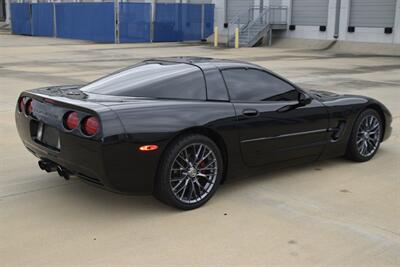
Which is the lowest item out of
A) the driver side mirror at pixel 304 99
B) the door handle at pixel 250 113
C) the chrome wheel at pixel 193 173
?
the chrome wheel at pixel 193 173

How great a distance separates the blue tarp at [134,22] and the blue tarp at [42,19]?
7.66 m

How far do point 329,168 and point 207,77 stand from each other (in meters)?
1.98

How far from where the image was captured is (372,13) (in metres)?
28.6

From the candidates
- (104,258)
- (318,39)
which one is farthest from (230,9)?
(104,258)

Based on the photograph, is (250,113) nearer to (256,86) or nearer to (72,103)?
(256,86)

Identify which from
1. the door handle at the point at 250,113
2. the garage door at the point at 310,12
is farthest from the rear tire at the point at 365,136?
the garage door at the point at 310,12

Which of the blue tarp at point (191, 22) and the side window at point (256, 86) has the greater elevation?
the blue tarp at point (191, 22)

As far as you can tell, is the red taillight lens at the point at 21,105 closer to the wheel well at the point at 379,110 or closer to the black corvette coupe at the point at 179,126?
the black corvette coupe at the point at 179,126

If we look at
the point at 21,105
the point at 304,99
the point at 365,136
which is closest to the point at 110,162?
the point at 21,105

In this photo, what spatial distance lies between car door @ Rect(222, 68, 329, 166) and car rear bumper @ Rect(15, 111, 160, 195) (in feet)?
3.51

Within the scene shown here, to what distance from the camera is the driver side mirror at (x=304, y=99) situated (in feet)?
17.7

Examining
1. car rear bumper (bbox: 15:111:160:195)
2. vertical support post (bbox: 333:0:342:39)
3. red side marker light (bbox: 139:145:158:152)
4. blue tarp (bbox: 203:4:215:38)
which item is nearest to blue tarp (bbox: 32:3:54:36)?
blue tarp (bbox: 203:4:215:38)

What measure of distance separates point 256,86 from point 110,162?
183 cm

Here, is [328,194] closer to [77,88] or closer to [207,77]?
[207,77]
